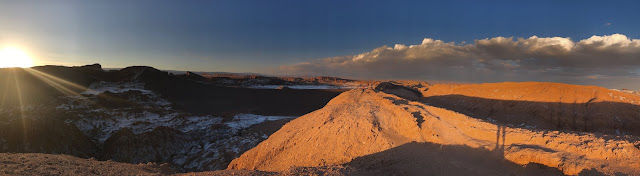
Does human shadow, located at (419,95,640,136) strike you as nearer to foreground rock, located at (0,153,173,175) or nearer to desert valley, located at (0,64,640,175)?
desert valley, located at (0,64,640,175)

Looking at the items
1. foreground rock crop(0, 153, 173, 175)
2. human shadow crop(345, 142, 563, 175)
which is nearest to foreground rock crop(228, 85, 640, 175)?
human shadow crop(345, 142, 563, 175)

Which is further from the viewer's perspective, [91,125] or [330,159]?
[91,125]

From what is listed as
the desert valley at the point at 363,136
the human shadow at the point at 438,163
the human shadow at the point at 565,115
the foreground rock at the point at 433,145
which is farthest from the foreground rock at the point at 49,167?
the human shadow at the point at 565,115

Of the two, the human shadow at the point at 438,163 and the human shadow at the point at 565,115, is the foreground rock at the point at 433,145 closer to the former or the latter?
the human shadow at the point at 438,163

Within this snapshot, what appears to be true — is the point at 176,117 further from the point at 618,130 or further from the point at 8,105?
the point at 618,130

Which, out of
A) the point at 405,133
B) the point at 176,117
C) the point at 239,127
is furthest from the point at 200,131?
the point at 405,133

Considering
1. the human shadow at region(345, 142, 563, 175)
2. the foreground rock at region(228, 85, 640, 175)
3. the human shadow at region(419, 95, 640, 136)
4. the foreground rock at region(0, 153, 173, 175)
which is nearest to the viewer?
the foreground rock at region(0, 153, 173, 175)

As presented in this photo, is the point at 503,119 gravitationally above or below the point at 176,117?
above

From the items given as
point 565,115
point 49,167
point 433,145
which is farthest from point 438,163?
point 565,115

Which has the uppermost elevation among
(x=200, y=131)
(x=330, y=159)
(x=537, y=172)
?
(x=537, y=172)
